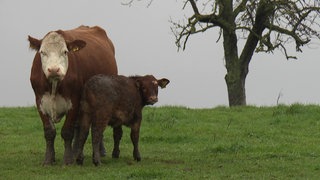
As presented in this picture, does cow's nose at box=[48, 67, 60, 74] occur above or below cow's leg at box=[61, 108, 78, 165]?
above

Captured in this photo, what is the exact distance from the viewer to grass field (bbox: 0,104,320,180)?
32.4 ft

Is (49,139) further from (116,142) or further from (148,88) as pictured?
(148,88)

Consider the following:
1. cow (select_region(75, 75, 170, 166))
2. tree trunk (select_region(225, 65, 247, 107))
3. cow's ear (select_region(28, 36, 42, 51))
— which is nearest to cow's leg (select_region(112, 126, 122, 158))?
cow (select_region(75, 75, 170, 166))

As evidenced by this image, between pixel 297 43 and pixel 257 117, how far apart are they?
7663 mm

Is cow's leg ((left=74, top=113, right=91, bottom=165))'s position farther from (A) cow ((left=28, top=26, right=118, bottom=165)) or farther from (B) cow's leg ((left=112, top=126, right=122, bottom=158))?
(B) cow's leg ((left=112, top=126, right=122, bottom=158))

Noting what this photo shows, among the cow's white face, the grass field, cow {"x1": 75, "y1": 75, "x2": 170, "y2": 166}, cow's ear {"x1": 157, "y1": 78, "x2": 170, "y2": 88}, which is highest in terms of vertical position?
the cow's white face

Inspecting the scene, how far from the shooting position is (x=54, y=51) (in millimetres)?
10375

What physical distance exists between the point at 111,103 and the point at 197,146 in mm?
3578

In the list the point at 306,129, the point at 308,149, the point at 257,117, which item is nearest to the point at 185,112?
the point at 257,117

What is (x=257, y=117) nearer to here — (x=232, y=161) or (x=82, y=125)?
(x=232, y=161)

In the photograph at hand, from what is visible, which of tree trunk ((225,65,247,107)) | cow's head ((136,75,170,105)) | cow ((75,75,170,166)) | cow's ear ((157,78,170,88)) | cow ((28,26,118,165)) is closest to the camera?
cow ((28,26,118,165))

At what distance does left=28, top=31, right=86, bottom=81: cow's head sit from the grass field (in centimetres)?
159

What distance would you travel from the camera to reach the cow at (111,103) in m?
10.5

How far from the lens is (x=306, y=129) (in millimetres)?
16016
